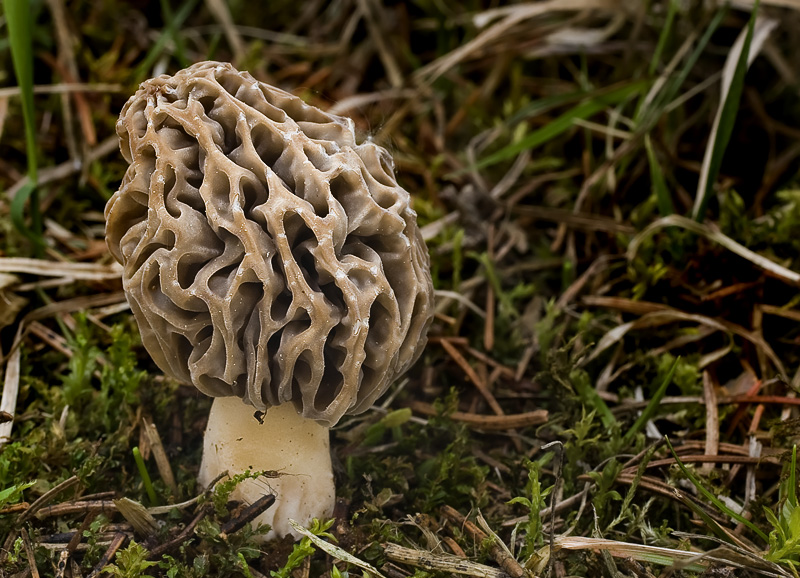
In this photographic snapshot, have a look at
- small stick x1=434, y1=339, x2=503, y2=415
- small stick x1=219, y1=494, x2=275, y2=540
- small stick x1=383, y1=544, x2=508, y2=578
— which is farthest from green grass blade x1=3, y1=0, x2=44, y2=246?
small stick x1=383, y1=544, x2=508, y2=578

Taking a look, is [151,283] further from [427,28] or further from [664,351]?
[427,28]

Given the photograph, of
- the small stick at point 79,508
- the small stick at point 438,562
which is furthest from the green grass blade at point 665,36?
the small stick at point 79,508

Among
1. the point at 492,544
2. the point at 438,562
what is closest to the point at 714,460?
the point at 492,544

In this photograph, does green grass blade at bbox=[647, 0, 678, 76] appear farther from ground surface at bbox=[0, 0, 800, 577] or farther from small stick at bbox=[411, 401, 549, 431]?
small stick at bbox=[411, 401, 549, 431]

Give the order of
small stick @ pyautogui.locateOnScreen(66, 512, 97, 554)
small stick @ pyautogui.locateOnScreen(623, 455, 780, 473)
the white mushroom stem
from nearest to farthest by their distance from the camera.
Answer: small stick @ pyautogui.locateOnScreen(66, 512, 97, 554) → the white mushroom stem → small stick @ pyautogui.locateOnScreen(623, 455, 780, 473)

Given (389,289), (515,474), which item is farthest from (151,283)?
(515,474)

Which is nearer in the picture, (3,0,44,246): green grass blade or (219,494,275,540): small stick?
(219,494,275,540): small stick

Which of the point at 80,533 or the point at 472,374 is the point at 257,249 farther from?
the point at 472,374
